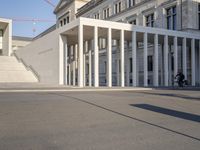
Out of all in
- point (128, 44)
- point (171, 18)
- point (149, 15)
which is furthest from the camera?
point (149, 15)

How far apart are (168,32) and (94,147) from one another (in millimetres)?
28886

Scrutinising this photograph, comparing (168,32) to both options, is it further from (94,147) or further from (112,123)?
(94,147)

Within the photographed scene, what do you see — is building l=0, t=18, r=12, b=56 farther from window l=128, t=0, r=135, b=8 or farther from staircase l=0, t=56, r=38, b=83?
window l=128, t=0, r=135, b=8

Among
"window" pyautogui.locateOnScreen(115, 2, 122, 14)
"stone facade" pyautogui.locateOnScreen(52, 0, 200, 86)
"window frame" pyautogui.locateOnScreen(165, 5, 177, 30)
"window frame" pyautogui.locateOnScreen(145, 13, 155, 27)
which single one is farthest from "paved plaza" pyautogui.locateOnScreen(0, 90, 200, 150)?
"window" pyautogui.locateOnScreen(115, 2, 122, 14)

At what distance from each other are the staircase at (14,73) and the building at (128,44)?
53.2 inches

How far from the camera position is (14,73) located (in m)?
36.1

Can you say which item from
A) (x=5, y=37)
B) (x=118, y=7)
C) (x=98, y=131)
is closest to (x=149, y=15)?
(x=118, y=7)

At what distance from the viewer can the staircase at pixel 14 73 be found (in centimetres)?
3409

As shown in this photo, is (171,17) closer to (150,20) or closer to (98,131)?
(150,20)

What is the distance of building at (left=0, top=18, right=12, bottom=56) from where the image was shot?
55.8 metres

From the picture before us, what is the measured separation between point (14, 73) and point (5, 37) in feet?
82.3

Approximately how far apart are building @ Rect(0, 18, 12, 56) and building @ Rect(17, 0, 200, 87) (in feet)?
30.3

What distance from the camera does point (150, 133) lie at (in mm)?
6250

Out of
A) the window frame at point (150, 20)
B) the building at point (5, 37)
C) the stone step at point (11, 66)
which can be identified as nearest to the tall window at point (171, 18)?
the window frame at point (150, 20)
